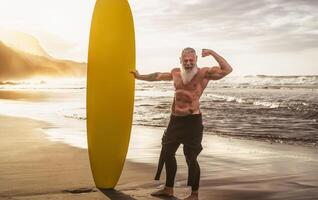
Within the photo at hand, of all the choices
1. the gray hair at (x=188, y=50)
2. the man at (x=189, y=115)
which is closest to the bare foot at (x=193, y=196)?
the man at (x=189, y=115)

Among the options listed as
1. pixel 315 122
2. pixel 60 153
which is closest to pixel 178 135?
pixel 60 153

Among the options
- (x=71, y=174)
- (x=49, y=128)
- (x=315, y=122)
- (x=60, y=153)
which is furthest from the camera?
(x=315, y=122)

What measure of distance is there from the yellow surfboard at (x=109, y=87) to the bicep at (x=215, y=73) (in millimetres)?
947

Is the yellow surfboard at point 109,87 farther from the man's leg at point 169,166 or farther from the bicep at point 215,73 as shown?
the bicep at point 215,73

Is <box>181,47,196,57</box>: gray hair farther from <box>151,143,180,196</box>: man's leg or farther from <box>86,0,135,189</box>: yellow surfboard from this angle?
<box>151,143,180,196</box>: man's leg

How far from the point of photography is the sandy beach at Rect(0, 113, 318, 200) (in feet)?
16.6

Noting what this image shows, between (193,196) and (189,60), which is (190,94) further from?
(193,196)

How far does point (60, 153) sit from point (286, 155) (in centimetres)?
372

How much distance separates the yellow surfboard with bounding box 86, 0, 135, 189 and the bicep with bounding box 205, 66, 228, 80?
0.95 meters

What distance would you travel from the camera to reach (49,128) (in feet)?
37.1

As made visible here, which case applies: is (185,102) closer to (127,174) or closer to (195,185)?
(195,185)

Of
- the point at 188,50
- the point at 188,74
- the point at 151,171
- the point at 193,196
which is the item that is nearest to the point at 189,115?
the point at 188,74

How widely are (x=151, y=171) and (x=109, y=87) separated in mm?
1628

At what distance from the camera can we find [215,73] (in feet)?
15.6
